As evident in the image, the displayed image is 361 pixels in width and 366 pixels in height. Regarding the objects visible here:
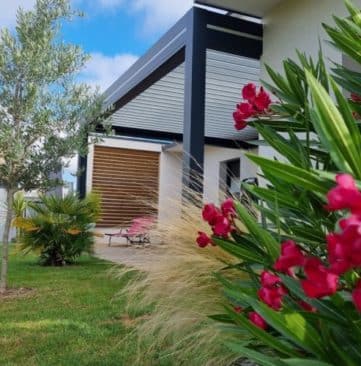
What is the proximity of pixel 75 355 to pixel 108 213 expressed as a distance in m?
12.2

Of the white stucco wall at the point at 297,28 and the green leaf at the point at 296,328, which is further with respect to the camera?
the white stucco wall at the point at 297,28

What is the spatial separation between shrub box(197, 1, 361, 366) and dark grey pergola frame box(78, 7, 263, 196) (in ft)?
9.88

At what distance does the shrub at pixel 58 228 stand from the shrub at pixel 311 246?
23.8 feet

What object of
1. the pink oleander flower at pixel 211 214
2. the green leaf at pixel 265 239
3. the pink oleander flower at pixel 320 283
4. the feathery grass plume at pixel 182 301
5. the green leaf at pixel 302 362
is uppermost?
the pink oleander flower at pixel 211 214

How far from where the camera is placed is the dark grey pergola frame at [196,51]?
17.7ft

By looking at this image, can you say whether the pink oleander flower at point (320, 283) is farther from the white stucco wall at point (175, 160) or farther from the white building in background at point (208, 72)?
the white stucco wall at point (175, 160)

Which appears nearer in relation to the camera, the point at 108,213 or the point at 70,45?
the point at 70,45

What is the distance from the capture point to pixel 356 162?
1.00 meters

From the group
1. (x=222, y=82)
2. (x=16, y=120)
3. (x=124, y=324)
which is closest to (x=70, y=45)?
(x=16, y=120)

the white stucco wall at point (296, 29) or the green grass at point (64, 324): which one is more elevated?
the white stucco wall at point (296, 29)

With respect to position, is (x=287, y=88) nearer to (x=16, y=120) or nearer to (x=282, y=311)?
(x=282, y=311)

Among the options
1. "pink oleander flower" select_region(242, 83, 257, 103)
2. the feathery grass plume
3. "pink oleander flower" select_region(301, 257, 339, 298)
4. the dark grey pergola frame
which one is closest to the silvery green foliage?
the dark grey pergola frame

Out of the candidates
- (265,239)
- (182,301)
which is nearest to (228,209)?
(265,239)

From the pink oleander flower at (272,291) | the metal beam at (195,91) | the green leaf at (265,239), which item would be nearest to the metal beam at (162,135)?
the metal beam at (195,91)
